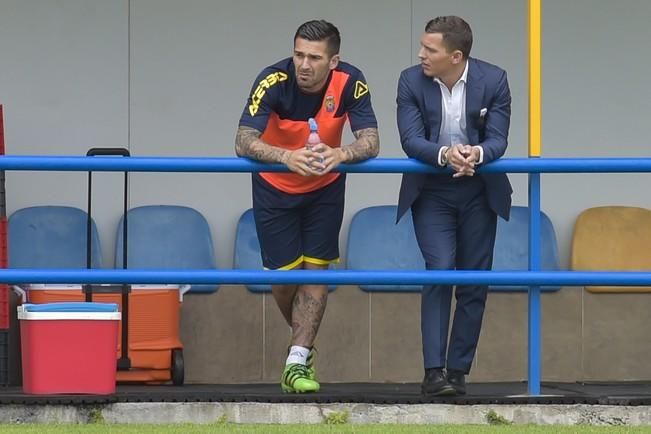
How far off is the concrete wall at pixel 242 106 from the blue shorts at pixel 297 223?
175 cm

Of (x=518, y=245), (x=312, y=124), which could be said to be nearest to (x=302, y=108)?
(x=312, y=124)

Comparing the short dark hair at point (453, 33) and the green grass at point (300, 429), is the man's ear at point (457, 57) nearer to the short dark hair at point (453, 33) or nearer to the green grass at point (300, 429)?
the short dark hair at point (453, 33)

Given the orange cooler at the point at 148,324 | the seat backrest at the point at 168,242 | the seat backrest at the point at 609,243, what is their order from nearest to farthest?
the orange cooler at the point at 148,324 → the seat backrest at the point at 168,242 → the seat backrest at the point at 609,243

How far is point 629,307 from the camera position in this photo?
8.61m

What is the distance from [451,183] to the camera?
6500 millimetres

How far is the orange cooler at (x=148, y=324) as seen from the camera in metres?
7.91

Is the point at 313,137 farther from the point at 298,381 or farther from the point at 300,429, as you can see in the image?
the point at 300,429

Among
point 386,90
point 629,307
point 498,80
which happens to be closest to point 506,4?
point 386,90

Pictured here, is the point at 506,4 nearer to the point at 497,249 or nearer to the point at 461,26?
the point at 497,249

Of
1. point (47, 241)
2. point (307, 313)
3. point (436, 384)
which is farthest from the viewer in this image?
point (47, 241)

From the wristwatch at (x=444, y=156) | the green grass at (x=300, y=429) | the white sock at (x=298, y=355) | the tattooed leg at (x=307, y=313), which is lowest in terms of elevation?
the green grass at (x=300, y=429)

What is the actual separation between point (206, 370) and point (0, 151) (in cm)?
152

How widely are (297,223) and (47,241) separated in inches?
80.2

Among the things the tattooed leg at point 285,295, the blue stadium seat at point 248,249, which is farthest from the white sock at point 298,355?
the blue stadium seat at point 248,249
